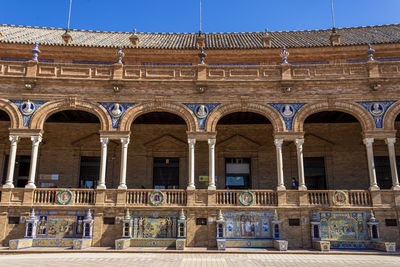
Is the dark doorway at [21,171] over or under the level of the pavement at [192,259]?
over

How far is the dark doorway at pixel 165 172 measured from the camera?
18.8m

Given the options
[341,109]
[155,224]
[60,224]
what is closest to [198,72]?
[341,109]

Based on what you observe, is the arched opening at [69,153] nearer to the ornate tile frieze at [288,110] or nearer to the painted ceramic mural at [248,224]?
the painted ceramic mural at [248,224]

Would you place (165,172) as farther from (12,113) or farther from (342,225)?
(342,225)

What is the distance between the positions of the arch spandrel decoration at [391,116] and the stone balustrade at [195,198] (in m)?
2.93

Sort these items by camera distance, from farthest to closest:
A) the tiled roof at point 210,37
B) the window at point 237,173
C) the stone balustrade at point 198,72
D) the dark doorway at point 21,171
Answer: the tiled roof at point 210,37, the window at point 237,173, the dark doorway at point 21,171, the stone balustrade at point 198,72

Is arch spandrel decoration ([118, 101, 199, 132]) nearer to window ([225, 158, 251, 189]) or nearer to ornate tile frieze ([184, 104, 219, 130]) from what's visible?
ornate tile frieze ([184, 104, 219, 130])

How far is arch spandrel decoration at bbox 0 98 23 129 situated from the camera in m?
15.1

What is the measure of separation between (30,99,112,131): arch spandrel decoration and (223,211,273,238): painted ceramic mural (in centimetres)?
696

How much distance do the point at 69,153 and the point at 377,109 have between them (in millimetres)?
16177

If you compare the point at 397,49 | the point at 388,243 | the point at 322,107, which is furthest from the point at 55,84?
the point at 397,49

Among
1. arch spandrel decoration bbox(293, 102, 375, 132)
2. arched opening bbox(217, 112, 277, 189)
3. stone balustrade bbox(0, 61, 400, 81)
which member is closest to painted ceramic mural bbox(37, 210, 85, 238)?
stone balustrade bbox(0, 61, 400, 81)

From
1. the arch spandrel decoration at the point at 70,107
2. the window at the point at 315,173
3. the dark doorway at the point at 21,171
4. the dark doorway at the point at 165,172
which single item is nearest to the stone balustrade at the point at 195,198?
the arch spandrel decoration at the point at 70,107

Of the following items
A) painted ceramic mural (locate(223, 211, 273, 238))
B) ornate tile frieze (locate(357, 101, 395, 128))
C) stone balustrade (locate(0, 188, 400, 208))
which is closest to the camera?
painted ceramic mural (locate(223, 211, 273, 238))
